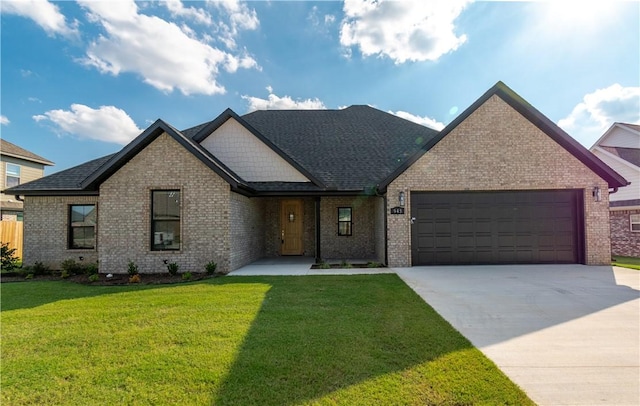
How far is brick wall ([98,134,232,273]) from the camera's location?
9.61 metres

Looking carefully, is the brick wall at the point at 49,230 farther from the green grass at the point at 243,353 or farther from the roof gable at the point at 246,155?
the green grass at the point at 243,353

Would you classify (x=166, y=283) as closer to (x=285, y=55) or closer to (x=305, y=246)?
(x=305, y=246)

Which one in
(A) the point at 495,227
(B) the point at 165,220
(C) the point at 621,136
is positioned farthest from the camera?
(C) the point at 621,136

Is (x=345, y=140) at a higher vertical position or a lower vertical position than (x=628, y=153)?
higher

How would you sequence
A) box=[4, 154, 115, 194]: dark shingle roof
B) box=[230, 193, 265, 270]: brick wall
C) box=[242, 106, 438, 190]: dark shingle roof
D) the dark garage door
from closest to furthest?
box=[230, 193, 265, 270]: brick wall < the dark garage door < box=[4, 154, 115, 194]: dark shingle roof < box=[242, 106, 438, 190]: dark shingle roof

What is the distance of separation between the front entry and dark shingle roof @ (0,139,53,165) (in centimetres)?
1911

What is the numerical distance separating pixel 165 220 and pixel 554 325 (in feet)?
33.3

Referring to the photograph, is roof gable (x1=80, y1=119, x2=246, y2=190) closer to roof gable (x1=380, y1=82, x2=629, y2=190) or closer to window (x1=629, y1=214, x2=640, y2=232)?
roof gable (x1=380, y1=82, x2=629, y2=190)

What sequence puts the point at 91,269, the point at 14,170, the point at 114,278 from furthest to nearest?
the point at 14,170, the point at 91,269, the point at 114,278

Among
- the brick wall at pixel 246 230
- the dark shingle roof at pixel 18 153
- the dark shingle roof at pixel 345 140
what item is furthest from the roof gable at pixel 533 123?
the dark shingle roof at pixel 18 153

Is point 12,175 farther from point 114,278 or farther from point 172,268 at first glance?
point 172,268

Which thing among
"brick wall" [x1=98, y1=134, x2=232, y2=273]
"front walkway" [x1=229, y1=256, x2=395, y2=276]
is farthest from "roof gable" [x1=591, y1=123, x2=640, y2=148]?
"brick wall" [x1=98, y1=134, x2=232, y2=273]

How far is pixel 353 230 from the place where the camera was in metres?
13.1

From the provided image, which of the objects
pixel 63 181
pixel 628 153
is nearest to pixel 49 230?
pixel 63 181
